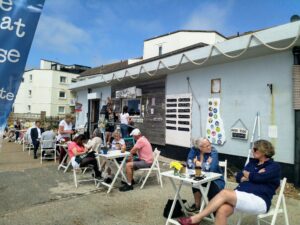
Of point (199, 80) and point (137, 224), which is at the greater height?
point (199, 80)

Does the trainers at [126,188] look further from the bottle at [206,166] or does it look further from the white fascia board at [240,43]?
the white fascia board at [240,43]

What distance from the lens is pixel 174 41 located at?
19.9 m

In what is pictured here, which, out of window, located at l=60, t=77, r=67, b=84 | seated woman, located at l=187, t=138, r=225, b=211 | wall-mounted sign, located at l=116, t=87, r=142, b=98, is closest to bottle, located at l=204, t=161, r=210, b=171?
seated woman, located at l=187, t=138, r=225, b=211

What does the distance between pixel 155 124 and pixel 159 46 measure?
11.8 metres

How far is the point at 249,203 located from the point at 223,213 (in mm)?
325

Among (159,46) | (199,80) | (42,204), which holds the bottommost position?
(42,204)

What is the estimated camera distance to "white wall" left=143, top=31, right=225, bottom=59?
65.0ft

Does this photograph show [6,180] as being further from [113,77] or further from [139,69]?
[113,77]

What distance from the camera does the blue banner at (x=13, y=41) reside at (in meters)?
2.02

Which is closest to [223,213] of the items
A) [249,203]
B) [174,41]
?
[249,203]

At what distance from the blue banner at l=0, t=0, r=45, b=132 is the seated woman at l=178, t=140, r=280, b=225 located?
2.29 meters

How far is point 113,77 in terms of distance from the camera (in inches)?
447

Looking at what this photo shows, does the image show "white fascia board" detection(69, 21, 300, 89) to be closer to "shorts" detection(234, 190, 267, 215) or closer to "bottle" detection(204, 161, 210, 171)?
"bottle" detection(204, 161, 210, 171)

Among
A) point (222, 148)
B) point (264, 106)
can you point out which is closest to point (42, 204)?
point (222, 148)
